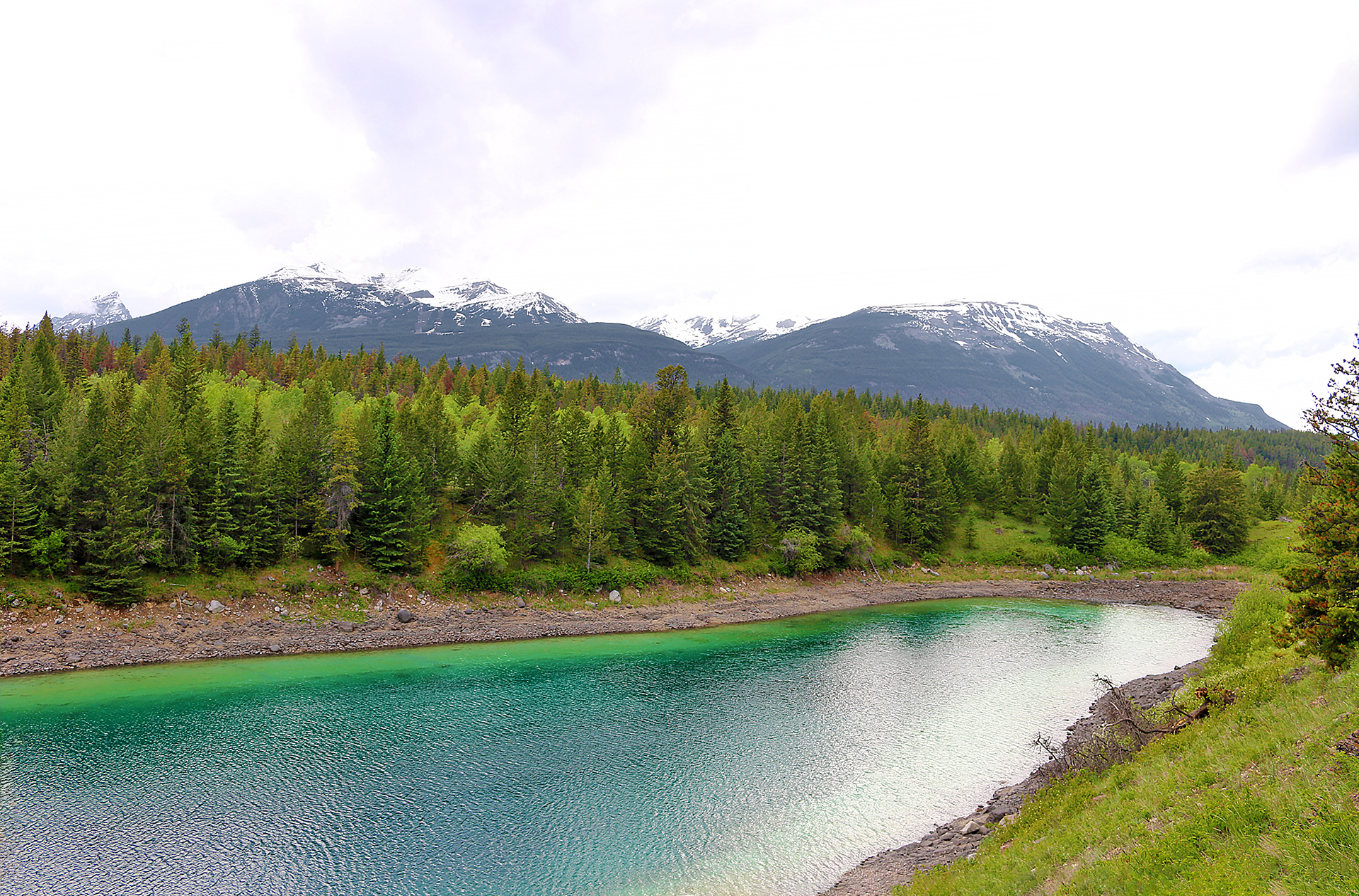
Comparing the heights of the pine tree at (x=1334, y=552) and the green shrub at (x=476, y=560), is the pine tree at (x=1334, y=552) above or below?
above

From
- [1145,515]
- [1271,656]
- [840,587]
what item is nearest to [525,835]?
[1271,656]

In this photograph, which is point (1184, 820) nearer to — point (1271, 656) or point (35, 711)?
point (1271, 656)

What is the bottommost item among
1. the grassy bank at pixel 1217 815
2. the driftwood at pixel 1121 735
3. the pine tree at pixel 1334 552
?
the driftwood at pixel 1121 735

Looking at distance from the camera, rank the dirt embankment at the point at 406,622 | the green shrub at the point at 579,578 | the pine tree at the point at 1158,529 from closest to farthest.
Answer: the dirt embankment at the point at 406,622
the green shrub at the point at 579,578
the pine tree at the point at 1158,529

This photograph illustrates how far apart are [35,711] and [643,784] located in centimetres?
3221

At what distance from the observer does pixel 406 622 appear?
51750mm

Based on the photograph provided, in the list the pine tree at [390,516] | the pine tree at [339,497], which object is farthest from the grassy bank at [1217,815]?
Result: the pine tree at [339,497]

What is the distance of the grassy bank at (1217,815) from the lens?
11125 mm

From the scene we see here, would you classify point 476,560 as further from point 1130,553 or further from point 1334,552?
point 1130,553

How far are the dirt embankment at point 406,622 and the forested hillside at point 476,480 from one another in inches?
127

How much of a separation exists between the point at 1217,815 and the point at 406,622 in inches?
2043

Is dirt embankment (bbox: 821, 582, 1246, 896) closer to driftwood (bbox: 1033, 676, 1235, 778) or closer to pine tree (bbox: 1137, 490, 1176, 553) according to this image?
driftwood (bbox: 1033, 676, 1235, 778)

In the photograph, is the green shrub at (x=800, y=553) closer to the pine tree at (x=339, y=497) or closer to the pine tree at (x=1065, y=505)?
the pine tree at (x=1065, y=505)

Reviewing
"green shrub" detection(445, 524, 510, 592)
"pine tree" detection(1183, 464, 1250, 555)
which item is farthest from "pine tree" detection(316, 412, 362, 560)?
"pine tree" detection(1183, 464, 1250, 555)
